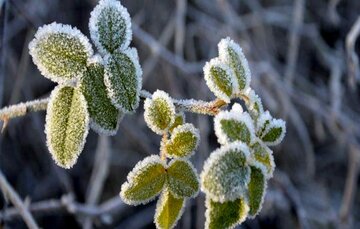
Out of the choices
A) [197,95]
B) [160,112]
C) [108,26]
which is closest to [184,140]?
[160,112]

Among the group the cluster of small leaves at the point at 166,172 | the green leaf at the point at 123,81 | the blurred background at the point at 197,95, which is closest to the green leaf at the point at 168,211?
the cluster of small leaves at the point at 166,172

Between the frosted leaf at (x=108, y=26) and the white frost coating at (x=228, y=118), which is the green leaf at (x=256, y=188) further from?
the frosted leaf at (x=108, y=26)

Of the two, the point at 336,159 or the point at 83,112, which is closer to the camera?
the point at 83,112

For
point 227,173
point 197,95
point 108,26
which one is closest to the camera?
point 227,173

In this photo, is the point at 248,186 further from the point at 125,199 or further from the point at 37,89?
the point at 37,89

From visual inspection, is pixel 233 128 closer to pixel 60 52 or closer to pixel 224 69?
pixel 224 69

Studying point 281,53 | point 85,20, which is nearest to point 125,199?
point 85,20

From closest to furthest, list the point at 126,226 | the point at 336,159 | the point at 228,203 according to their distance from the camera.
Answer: the point at 228,203 → the point at 126,226 → the point at 336,159
